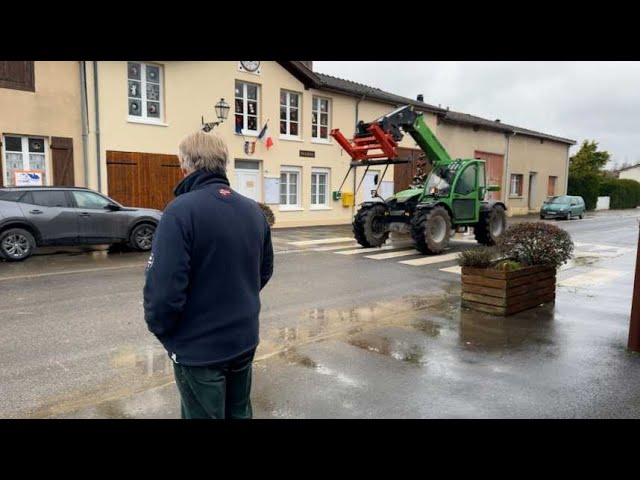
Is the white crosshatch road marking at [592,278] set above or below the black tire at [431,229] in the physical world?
below

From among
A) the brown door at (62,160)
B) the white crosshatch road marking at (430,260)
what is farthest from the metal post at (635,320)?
the brown door at (62,160)

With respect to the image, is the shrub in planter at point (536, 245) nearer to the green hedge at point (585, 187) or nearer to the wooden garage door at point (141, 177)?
the wooden garage door at point (141, 177)

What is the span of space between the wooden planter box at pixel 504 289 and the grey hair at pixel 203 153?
4965 mm

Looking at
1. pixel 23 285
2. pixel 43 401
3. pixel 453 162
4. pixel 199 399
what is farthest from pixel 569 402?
pixel 453 162

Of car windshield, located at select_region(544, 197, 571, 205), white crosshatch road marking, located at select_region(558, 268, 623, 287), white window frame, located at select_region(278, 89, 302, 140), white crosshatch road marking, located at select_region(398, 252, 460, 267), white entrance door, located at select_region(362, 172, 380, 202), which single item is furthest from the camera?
car windshield, located at select_region(544, 197, 571, 205)

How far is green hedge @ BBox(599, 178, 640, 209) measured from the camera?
44.7 meters

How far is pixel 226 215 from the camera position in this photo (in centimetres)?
240

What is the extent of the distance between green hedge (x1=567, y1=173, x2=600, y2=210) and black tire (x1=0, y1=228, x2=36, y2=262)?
1542 inches

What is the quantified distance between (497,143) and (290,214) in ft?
57.6

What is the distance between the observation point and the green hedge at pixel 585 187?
4016cm

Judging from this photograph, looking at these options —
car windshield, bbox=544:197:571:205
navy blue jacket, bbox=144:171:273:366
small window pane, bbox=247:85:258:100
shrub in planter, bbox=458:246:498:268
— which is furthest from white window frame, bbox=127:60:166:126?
car windshield, bbox=544:197:571:205

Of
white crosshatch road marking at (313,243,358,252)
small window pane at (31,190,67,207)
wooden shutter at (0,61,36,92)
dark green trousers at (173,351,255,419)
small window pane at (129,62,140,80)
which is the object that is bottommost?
white crosshatch road marking at (313,243,358,252)

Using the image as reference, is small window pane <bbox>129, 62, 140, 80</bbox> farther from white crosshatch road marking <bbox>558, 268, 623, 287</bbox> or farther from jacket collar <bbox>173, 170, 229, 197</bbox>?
jacket collar <bbox>173, 170, 229, 197</bbox>
